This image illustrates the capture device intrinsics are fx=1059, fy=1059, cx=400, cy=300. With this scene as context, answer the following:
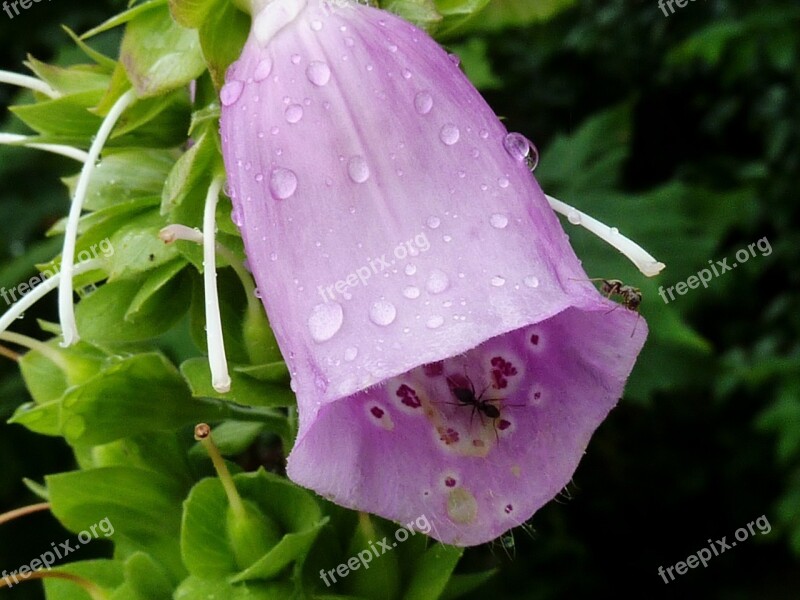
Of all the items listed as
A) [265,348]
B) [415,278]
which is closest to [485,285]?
[415,278]

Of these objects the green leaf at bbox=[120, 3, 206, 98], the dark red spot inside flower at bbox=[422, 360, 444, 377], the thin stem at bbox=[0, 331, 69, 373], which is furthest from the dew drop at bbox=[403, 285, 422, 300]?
the thin stem at bbox=[0, 331, 69, 373]

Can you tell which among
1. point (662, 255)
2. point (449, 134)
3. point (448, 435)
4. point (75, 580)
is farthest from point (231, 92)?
point (662, 255)

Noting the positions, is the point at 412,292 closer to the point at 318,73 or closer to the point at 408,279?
the point at 408,279

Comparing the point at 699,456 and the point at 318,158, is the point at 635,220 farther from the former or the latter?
the point at 318,158

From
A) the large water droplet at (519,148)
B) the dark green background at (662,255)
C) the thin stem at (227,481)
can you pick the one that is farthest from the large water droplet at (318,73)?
the dark green background at (662,255)

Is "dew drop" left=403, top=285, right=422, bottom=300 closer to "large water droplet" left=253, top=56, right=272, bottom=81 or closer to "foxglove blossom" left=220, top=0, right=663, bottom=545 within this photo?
"foxglove blossom" left=220, top=0, right=663, bottom=545

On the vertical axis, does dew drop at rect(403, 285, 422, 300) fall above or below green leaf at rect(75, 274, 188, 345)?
above
